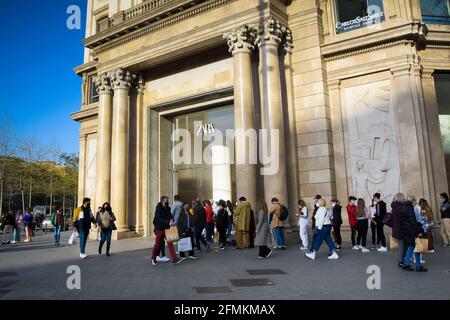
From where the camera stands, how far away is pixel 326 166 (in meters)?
14.5

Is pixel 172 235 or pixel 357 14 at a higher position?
pixel 357 14

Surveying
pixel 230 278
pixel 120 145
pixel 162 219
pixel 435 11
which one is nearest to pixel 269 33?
pixel 435 11

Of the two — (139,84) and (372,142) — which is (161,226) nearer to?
(372,142)

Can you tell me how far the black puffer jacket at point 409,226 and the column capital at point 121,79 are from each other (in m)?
15.3

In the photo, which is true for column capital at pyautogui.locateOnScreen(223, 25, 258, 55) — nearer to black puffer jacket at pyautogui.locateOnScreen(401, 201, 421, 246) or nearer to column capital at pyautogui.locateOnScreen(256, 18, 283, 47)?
column capital at pyautogui.locateOnScreen(256, 18, 283, 47)

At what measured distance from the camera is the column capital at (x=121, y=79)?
19.4 m

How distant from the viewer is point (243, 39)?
14938mm

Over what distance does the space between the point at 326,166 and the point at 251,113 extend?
354 cm

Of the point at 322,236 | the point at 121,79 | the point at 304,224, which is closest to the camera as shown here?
the point at 322,236

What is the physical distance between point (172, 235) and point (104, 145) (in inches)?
443

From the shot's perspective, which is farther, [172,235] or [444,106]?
[444,106]

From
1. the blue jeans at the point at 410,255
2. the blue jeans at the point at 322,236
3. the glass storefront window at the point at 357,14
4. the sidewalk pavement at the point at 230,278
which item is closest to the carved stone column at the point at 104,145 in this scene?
the sidewalk pavement at the point at 230,278

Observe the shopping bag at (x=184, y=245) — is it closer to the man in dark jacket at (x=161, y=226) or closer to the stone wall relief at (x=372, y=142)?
the man in dark jacket at (x=161, y=226)
